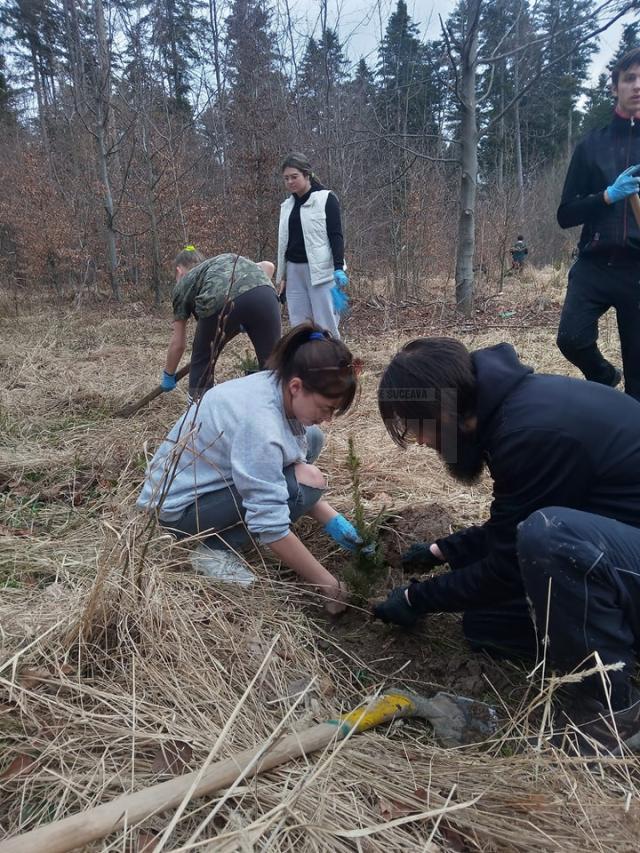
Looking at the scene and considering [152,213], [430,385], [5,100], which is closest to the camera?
[430,385]

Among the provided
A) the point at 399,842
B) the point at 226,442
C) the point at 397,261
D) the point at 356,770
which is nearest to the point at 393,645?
the point at 356,770

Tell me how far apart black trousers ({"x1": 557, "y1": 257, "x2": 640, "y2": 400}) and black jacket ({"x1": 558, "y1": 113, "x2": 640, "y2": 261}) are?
11 cm

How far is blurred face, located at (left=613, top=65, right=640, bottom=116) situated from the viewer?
3.05 meters

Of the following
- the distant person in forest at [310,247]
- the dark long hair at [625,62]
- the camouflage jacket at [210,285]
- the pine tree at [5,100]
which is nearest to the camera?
the dark long hair at [625,62]

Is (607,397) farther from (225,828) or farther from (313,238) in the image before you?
(313,238)

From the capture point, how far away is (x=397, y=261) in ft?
37.3

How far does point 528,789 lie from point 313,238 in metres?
4.72

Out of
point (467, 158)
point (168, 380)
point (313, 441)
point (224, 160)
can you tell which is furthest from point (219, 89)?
point (313, 441)

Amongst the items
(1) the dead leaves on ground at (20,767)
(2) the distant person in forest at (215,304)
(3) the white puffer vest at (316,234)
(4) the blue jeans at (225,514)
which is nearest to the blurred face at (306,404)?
(4) the blue jeans at (225,514)

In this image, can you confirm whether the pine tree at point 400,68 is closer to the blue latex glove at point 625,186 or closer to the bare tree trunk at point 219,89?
the bare tree trunk at point 219,89

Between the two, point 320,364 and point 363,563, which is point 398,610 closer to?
point 363,563

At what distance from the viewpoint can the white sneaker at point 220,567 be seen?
7.13ft

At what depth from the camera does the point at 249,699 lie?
1.69 m

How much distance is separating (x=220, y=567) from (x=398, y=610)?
689 mm
